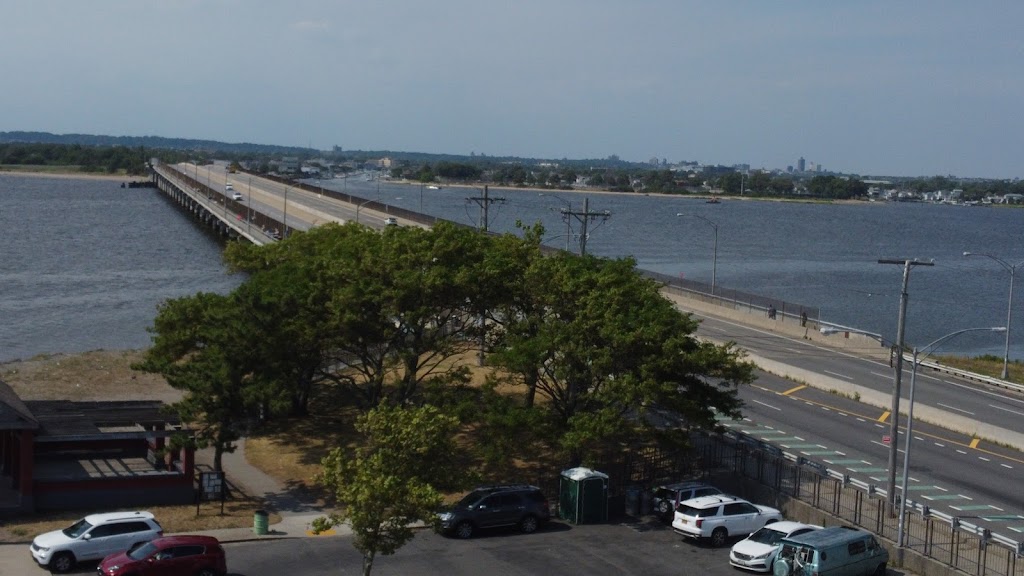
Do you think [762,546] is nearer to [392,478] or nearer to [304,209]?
[392,478]

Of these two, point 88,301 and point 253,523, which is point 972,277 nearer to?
point 88,301

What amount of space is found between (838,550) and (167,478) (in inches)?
767

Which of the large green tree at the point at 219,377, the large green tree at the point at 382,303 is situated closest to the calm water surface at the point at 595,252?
the large green tree at the point at 382,303

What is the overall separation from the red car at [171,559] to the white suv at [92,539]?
0.83m

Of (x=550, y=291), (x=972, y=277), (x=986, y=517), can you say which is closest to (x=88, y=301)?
(x=550, y=291)

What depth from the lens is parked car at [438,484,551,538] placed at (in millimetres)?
30312

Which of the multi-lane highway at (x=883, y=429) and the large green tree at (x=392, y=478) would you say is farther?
the multi-lane highway at (x=883, y=429)

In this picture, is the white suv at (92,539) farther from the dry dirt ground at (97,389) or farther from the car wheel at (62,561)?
the dry dirt ground at (97,389)

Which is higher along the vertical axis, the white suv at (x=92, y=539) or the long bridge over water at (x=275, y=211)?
the long bridge over water at (x=275, y=211)

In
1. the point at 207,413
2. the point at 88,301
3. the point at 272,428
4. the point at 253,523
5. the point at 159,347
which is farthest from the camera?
the point at 88,301

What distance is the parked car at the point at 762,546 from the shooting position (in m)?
27.8

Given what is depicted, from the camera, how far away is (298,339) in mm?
37875

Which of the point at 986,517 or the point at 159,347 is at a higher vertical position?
the point at 159,347

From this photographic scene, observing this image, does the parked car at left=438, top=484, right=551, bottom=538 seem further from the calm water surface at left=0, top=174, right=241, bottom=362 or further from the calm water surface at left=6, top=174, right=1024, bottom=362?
the calm water surface at left=0, top=174, right=241, bottom=362
